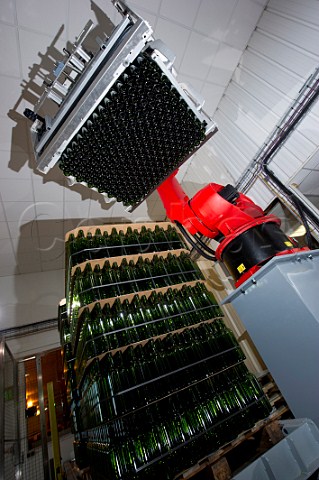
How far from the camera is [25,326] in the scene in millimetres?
4988

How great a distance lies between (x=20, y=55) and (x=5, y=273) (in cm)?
463

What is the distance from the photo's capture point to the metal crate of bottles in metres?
1.84

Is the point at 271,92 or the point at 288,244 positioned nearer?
the point at 288,244

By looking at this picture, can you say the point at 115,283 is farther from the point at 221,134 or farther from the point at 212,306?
the point at 221,134

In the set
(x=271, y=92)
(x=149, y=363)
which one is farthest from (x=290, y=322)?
(x=271, y=92)

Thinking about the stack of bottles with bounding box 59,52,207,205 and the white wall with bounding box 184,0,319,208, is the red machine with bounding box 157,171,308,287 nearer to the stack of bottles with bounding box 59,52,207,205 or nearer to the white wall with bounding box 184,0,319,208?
the stack of bottles with bounding box 59,52,207,205

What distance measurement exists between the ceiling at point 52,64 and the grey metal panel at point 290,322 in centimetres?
339

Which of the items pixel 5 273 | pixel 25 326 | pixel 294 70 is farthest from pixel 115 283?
pixel 5 273

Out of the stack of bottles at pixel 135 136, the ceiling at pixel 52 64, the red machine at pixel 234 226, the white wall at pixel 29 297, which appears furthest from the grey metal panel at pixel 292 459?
the white wall at pixel 29 297

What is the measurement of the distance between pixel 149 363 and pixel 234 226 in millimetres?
1560

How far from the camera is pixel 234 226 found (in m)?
1.86

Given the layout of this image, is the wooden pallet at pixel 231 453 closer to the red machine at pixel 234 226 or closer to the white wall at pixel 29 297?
the red machine at pixel 234 226

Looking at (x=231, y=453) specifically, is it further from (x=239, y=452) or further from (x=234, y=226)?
(x=234, y=226)

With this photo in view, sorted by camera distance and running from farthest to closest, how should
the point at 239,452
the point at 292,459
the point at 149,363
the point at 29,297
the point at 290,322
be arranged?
the point at 29,297
the point at 239,452
the point at 149,363
the point at 292,459
the point at 290,322
